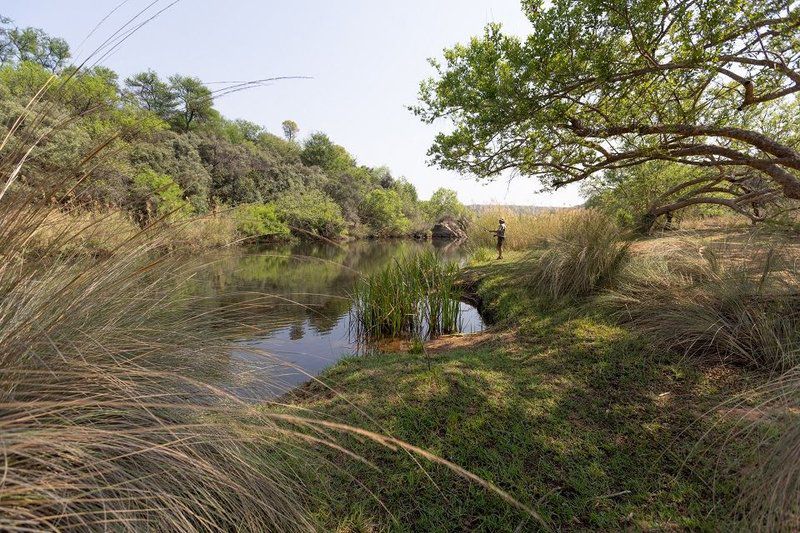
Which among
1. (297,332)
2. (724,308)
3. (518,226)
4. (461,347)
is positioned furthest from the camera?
(518,226)

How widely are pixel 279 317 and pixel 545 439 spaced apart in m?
3.91

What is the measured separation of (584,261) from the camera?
500 centimetres

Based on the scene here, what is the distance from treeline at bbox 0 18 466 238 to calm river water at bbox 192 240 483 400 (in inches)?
17.8

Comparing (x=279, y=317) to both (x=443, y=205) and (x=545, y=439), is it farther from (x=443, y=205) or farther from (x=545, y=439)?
(x=443, y=205)

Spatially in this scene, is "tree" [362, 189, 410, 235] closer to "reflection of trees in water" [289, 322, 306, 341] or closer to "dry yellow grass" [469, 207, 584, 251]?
"dry yellow grass" [469, 207, 584, 251]

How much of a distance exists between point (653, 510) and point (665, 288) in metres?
3.07

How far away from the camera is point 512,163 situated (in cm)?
563

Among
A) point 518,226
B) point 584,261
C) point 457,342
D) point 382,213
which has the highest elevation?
point 382,213

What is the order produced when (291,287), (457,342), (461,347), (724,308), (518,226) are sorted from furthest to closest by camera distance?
(518,226) → (291,287) → (457,342) → (461,347) → (724,308)

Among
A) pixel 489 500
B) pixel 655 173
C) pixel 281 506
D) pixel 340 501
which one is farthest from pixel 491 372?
pixel 655 173

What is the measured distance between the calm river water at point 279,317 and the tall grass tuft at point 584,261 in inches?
61.1

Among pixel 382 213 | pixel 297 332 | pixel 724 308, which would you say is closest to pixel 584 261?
pixel 724 308

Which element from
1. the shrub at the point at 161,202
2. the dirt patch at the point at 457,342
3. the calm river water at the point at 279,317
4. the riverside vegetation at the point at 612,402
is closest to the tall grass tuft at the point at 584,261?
the riverside vegetation at the point at 612,402

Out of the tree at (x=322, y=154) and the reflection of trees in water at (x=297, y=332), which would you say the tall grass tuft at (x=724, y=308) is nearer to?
the reflection of trees in water at (x=297, y=332)
